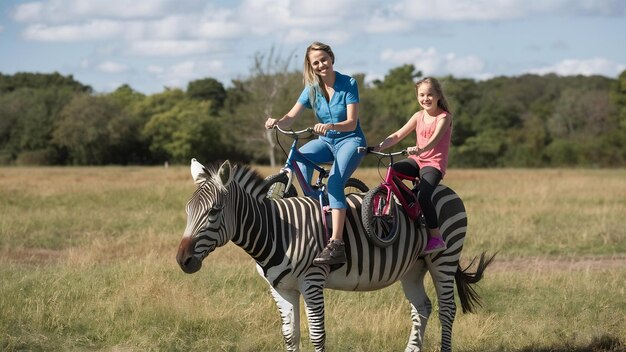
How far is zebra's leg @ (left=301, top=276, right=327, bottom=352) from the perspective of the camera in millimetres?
5969

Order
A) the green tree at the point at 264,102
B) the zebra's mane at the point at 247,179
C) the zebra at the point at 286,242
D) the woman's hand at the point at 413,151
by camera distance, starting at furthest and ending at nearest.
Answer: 1. the green tree at the point at 264,102
2. the woman's hand at the point at 413,151
3. the zebra's mane at the point at 247,179
4. the zebra at the point at 286,242

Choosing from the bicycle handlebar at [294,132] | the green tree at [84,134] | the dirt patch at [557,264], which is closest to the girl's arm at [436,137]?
the bicycle handlebar at [294,132]

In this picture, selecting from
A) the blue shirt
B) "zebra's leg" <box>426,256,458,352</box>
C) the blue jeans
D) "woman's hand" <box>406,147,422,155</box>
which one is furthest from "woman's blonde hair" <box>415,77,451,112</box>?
"zebra's leg" <box>426,256,458,352</box>

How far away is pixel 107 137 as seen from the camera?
63906 mm

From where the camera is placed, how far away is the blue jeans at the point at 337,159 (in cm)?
613

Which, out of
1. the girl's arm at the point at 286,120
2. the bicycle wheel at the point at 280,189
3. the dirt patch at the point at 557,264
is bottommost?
the dirt patch at the point at 557,264

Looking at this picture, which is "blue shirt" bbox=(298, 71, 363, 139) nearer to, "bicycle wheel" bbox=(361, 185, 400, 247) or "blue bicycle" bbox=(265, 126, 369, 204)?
"blue bicycle" bbox=(265, 126, 369, 204)

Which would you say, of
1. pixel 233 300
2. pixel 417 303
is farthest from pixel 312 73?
pixel 233 300

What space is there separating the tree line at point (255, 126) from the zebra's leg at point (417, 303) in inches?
1586

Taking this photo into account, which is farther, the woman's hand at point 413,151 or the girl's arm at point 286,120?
the woman's hand at point 413,151

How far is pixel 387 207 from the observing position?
6.48 metres

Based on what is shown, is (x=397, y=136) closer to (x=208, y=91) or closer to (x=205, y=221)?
(x=205, y=221)

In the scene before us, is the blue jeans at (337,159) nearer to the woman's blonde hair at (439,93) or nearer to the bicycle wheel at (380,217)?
the bicycle wheel at (380,217)

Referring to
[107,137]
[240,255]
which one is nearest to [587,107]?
[107,137]
